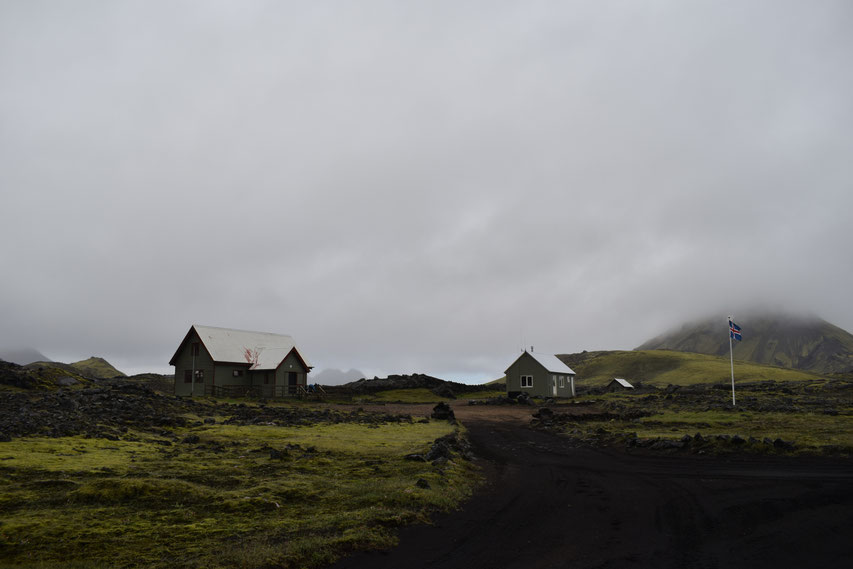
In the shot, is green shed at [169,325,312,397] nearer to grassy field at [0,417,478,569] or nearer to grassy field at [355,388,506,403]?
grassy field at [355,388,506,403]

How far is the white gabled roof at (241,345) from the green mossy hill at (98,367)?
3482 inches

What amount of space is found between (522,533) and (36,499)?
1441cm

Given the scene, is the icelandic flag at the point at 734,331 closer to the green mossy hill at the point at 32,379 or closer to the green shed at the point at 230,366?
the green shed at the point at 230,366

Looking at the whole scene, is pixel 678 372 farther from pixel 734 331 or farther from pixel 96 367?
pixel 96 367

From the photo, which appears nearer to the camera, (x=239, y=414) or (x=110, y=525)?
(x=110, y=525)

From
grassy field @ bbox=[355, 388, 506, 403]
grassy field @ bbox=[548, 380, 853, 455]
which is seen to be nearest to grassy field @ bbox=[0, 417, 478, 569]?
grassy field @ bbox=[548, 380, 853, 455]

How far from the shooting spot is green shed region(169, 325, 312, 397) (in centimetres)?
6731

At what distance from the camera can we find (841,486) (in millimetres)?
16703

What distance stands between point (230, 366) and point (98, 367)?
370 feet

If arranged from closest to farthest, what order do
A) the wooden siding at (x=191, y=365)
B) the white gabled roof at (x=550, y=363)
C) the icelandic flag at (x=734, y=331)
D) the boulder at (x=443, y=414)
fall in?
the icelandic flag at (x=734, y=331) → the boulder at (x=443, y=414) → the wooden siding at (x=191, y=365) → the white gabled roof at (x=550, y=363)

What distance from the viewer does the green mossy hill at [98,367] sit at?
465 feet

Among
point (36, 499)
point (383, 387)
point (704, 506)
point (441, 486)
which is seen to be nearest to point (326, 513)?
point (441, 486)

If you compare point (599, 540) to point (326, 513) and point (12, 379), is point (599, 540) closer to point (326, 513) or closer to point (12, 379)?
point (326, 513)

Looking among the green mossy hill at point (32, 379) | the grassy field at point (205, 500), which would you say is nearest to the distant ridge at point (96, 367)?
the green mossy hill at point (32, 379)
